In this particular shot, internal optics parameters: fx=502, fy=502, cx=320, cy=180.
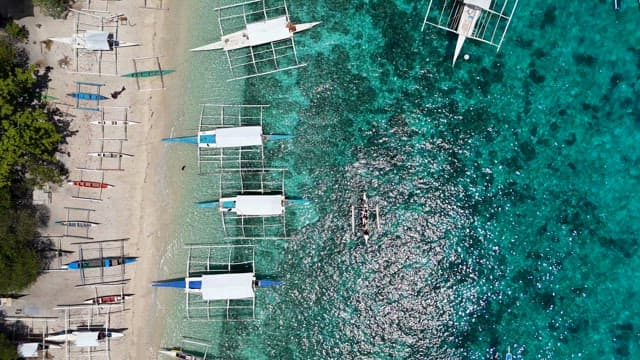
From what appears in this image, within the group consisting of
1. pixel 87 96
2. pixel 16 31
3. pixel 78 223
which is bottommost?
pixel 78 223

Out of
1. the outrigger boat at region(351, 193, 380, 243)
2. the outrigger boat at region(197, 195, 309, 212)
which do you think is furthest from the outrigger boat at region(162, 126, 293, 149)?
the outrigger boat at region(351, 193, 380, 243)

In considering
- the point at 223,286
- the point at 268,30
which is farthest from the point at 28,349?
the point at 268,30

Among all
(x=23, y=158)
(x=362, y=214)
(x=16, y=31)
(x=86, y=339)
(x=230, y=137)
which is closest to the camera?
A: (x=23, y=158)

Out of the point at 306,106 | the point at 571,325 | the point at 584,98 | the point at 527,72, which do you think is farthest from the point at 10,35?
the point at 571,325

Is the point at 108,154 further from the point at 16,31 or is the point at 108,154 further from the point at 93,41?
the point at 16,31

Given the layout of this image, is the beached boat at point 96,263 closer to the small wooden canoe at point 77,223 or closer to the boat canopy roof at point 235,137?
the small wooden canoe at point 77,223

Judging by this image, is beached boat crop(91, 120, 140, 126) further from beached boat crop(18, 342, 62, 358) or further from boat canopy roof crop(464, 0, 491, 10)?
boat canopy roof crop(464, 0, 491, 10)
